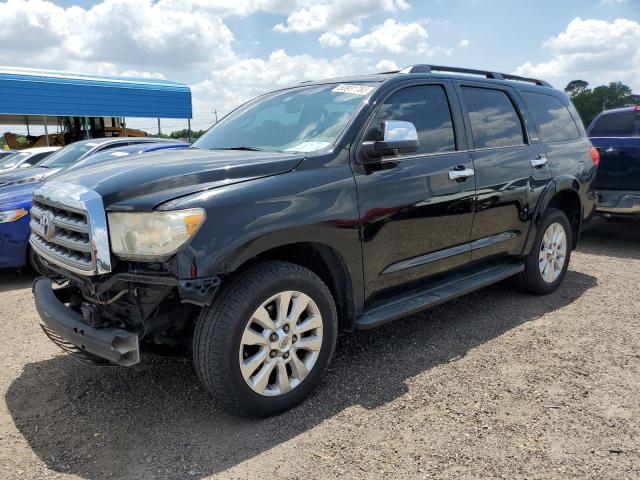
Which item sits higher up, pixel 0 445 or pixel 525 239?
pixel 525 239

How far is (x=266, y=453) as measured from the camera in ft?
8.59

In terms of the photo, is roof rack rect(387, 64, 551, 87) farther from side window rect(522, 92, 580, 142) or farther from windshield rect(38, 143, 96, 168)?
windshield rect(38, 143, 96, 168)

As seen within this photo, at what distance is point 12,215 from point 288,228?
4.02 meters

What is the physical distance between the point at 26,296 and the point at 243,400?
3.58m

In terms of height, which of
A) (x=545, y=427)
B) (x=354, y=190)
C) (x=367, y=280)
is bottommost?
(x=545, y=427)

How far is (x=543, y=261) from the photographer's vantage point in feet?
16.2

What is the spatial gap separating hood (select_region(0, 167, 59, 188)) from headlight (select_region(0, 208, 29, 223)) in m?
1.01

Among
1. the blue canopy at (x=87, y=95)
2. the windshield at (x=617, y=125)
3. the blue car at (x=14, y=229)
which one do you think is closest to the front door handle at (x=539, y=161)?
the blue car at (x=14, y=229)

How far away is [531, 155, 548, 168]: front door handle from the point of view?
459 cm

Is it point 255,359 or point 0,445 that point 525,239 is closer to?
point 255,359

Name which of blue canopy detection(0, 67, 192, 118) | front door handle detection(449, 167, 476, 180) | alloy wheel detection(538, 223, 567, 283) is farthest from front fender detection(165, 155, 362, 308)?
blue canopy detection(0, 67, 192, 118)

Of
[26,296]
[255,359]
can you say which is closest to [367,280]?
[255,359]

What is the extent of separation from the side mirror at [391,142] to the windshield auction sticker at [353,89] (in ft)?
1.34

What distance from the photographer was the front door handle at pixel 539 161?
15.1 ft
